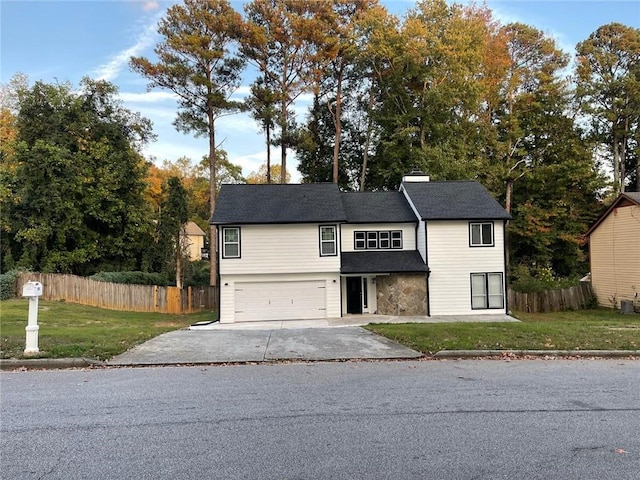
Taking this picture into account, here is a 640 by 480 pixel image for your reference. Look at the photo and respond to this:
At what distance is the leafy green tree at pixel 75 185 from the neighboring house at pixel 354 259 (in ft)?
44.5

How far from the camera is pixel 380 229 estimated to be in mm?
22875

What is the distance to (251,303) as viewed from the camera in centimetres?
2119

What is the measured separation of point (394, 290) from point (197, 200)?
4444 centimetres

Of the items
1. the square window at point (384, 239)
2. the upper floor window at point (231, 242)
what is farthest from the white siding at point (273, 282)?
the square window at point (384, 239)

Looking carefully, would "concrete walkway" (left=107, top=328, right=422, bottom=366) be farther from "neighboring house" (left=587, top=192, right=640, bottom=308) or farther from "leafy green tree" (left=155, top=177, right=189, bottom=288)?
"neighboring house" (left=587, top=192, right=640, bottom=308)

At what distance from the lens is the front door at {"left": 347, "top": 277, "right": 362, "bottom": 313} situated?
22500mm

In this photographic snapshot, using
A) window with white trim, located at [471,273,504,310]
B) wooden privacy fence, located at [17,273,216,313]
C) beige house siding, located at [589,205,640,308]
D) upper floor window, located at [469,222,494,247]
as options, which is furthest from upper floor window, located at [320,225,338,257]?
beige house siding, located at [589,205,640,308]

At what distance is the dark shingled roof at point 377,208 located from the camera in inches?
893

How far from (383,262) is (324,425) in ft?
55.7

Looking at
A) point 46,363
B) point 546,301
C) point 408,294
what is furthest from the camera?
point 546,301

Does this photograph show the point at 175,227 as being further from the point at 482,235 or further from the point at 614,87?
the point at 614,87

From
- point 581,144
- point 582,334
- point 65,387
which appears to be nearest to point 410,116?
point 581,144

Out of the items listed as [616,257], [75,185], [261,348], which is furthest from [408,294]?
[75,185]

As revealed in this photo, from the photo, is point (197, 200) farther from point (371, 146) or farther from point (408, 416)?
point (408, 416)
